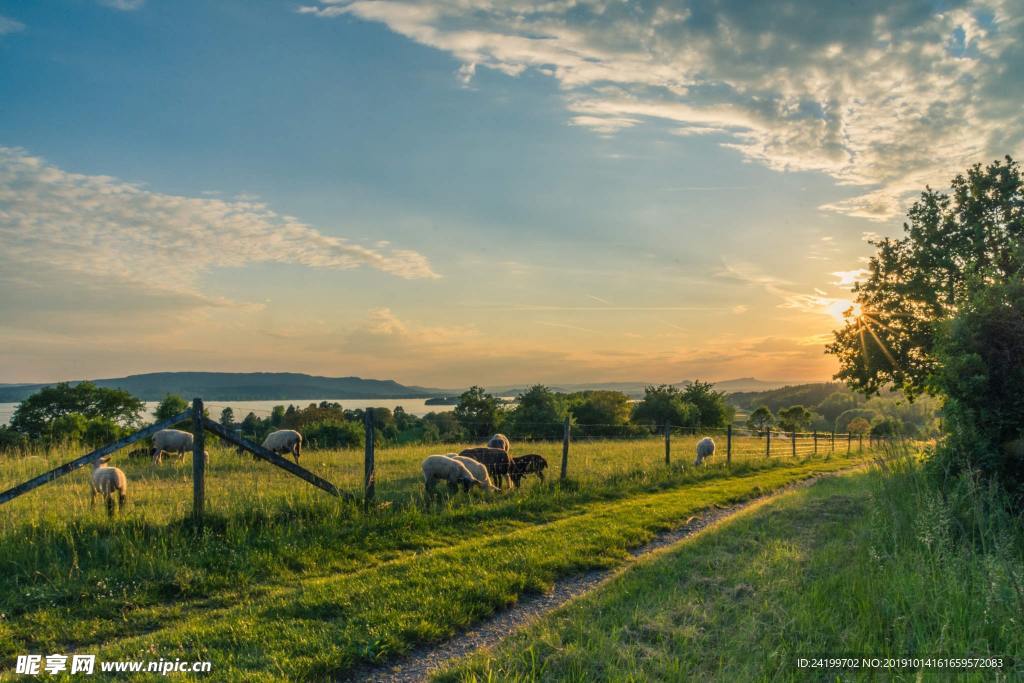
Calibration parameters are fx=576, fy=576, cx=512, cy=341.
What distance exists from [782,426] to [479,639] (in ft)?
232

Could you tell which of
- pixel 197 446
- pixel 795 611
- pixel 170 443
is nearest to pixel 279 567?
pixel 197 446

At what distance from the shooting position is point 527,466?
56.7ft

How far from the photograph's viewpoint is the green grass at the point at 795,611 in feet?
16.4

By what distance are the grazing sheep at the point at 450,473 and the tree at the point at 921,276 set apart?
19.1 m

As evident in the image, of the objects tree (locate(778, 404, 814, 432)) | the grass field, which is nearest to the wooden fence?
the grass field

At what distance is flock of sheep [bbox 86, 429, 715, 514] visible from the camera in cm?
1092

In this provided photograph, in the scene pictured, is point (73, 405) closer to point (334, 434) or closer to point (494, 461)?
point (334, 434)

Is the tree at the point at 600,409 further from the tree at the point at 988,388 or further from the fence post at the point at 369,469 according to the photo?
the tree at the point at 988,388

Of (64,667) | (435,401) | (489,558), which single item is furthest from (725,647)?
(435,401)

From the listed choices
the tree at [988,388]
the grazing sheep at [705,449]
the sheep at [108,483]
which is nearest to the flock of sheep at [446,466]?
Answer: the sheep at [108,483]

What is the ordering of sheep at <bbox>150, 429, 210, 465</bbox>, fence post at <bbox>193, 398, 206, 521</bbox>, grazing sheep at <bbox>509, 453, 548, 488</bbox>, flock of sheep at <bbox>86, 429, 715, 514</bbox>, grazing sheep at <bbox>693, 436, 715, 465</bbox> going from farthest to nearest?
grazing sheep at <bbox>693, 436, 715, 465</bbox>
sheep at <bbox>150, 429, 210, 465</bbox>
grazing sheep at <bbox>509, 453, 548, 488</bbox>
flock of sheep at <bbox>86, 429, 715, 514</bbox>
fence post at <bbox>193, 398, 206, 521</bbox>

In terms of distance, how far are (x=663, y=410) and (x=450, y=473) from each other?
173ft

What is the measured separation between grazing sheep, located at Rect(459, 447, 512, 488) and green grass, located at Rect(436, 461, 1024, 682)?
26.1ft

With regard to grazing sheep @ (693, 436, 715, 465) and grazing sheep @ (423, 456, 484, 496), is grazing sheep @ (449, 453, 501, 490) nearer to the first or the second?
grazing sheep @ (423, 456, 484, 496)
